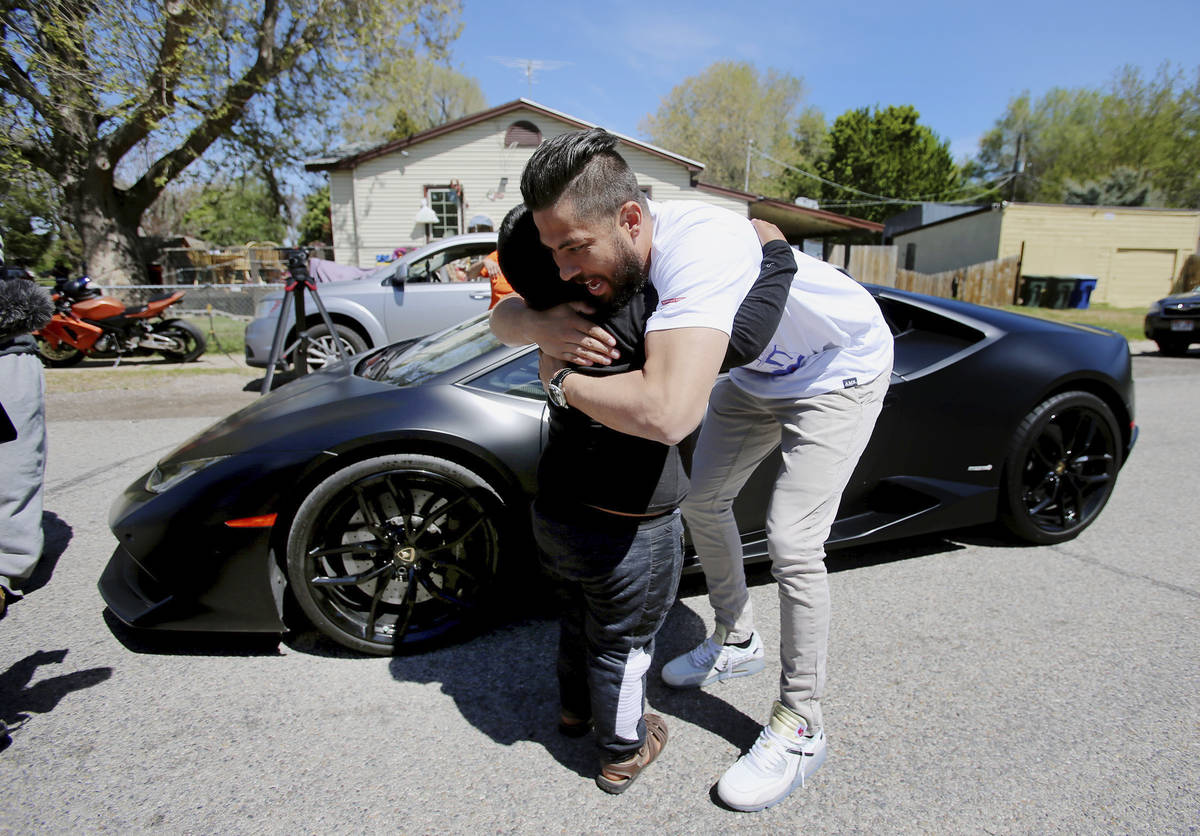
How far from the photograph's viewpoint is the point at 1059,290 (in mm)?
21812

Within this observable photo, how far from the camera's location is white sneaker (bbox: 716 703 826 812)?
6.18ft

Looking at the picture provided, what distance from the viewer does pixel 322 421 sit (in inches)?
100

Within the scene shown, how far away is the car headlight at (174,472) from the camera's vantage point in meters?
2.52

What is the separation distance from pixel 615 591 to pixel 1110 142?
61301 millimetres

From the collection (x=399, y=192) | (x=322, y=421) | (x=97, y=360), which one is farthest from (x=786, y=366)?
(x=399, y=192)

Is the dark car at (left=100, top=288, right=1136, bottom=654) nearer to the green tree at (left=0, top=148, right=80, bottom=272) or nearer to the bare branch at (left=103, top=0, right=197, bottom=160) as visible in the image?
the green tree at (left=0, top=148, right=80, bottom=272)

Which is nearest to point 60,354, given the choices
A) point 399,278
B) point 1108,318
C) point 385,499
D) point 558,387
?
point 399,278

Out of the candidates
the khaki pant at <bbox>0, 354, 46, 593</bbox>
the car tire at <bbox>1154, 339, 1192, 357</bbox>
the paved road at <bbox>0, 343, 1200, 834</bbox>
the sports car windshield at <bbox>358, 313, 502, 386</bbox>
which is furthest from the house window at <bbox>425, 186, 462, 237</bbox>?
the paved road at <bbox>0, 343, 1200, 834</bbox>

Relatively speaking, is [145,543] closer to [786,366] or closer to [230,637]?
[230,637]

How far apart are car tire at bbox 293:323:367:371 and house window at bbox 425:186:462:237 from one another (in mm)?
12987

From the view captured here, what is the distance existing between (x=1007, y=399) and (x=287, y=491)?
3.10 meters

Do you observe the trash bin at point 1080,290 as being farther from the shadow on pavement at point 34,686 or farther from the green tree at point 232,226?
the green tree at point 232,226

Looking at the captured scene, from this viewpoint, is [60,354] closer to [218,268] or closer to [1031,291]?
[218,268]

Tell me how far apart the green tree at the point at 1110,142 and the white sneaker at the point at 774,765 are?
4547cm
